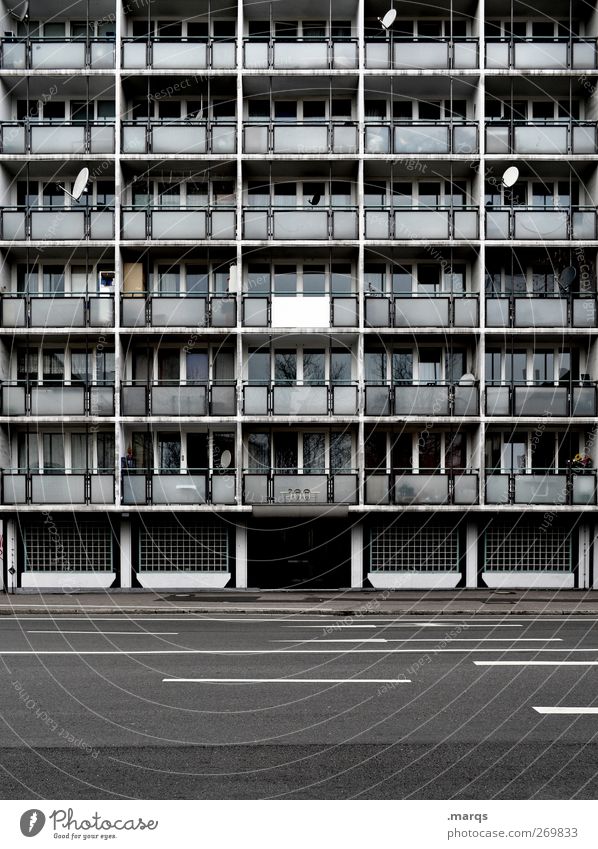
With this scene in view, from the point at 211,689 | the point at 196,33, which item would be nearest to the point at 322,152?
the point at 196,33

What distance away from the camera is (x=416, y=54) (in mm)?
27125

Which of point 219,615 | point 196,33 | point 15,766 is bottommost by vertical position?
point 219,615

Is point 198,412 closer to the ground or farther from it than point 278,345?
closer to the ground

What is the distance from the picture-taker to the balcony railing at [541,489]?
26094 mm

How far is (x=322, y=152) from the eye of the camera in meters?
26.9

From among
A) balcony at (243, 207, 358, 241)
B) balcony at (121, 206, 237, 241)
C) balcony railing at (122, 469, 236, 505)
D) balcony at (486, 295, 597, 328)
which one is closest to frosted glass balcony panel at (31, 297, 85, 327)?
balcony at (121, 206, 237, 241)

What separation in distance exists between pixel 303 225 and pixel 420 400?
262 inches

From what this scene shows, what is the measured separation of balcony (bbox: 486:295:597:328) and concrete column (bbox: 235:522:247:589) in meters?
10.1

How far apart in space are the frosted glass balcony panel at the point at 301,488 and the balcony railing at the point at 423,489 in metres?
1.38

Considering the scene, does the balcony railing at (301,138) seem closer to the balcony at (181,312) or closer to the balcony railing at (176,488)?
the balcony at (181,312)

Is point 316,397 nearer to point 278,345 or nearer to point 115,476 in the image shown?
point 278,345

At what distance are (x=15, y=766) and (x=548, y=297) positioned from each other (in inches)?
904

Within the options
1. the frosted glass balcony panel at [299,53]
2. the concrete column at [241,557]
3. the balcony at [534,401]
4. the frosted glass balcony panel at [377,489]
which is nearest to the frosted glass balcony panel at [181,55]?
the frosted glass balcony panel at [299,53]

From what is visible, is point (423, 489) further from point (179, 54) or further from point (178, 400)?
point (179, 54)
